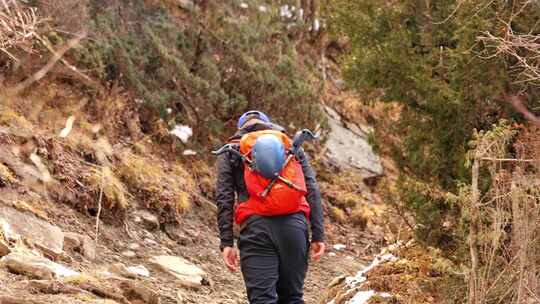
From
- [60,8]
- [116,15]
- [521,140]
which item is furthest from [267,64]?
[521,140]

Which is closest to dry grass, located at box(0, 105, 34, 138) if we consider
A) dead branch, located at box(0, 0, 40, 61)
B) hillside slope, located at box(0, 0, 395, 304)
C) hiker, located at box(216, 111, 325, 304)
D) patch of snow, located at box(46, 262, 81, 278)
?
hillside slope, located at box(0, 0, 395, 304)

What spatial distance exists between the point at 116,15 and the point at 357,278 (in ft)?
19.6

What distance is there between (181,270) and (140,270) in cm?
52

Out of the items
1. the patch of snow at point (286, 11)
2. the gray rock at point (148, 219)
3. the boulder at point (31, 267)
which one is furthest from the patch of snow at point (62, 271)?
the patch of snow at point (286, 11)

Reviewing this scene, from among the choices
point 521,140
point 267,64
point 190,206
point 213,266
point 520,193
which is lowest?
point 520,193

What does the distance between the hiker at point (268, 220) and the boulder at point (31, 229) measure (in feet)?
8.52

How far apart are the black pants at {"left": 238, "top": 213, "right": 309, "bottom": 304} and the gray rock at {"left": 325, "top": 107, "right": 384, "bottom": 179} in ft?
31.2

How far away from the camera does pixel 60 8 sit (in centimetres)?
948

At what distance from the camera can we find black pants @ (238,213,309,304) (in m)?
4.14

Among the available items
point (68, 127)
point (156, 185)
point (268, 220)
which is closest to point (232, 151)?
point (268, 220)

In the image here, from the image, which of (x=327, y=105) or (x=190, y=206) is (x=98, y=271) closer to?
(x=190, y=206)

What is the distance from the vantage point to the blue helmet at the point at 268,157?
4.11 metres

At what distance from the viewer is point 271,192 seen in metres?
4.12

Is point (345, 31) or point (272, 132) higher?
point (345, 31)
